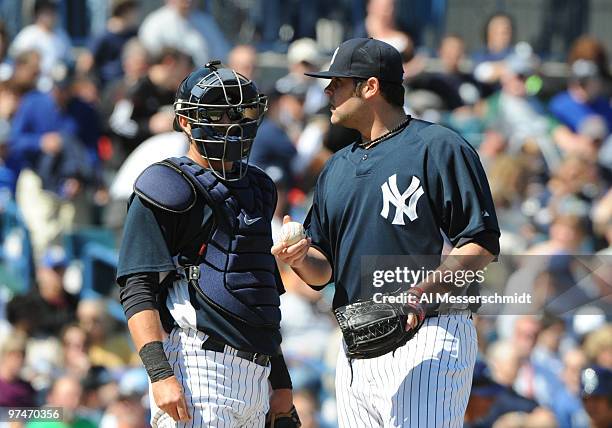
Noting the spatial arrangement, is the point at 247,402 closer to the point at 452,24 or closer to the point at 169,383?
the point at 169,383

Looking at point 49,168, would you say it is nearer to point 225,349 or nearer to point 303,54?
point 303,54

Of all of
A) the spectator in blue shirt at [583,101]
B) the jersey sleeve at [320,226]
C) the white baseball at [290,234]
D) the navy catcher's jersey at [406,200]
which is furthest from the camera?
the spectator in blue shirt at [583,101]

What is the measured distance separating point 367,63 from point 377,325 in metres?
1.00

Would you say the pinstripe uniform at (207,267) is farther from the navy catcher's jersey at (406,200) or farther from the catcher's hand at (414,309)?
the catcher's hand at (414,309)

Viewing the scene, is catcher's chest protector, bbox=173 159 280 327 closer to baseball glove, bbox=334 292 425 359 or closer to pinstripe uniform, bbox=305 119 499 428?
baseball glove, bbox=334 292 425 359

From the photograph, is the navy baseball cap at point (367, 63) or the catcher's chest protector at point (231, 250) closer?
the catcher's chest protector at point (231, 250)

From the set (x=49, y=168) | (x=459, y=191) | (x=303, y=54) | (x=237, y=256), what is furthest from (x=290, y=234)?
Answer: (x=303, y=54)

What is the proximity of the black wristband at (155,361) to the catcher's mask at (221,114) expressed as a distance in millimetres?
669

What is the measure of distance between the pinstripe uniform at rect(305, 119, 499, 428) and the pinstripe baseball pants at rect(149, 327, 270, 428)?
0.48 meters

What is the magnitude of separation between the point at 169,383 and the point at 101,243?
555cm

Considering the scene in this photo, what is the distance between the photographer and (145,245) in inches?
175

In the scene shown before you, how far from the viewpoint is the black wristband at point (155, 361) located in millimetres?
4344

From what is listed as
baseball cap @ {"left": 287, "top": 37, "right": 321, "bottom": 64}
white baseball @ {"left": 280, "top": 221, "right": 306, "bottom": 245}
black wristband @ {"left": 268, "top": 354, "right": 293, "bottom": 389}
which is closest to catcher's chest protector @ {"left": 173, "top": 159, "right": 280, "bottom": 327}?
white baseball @ {"left": 280, "top": 221, "right": 306, "bottom": 245}

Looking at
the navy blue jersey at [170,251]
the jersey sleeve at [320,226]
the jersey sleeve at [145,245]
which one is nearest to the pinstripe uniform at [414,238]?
the jersey sleeve at [320,226]
